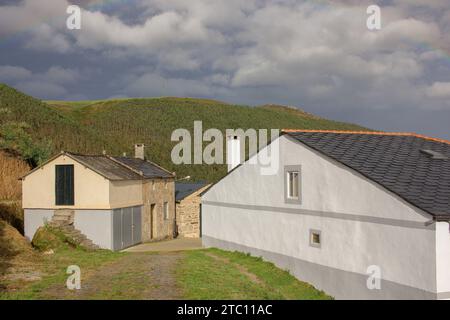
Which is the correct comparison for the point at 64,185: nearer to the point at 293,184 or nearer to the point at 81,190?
the point at 81,190

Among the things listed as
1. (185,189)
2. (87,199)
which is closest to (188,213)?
(185,189)

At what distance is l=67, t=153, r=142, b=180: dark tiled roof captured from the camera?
27870 mm

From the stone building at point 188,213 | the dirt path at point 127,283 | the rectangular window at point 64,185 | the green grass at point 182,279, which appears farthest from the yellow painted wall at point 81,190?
the stone building at point 188,213

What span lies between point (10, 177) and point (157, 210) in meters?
9.45

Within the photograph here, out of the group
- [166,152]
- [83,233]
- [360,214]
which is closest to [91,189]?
[83,233]

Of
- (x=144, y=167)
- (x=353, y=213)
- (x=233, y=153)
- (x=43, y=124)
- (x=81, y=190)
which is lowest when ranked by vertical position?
(x=353, y=213)

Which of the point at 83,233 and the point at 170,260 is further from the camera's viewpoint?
the point at 83,233

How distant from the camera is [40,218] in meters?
28.5

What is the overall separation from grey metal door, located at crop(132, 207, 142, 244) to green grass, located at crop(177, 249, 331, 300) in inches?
302

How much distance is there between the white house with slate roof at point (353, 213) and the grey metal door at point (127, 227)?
7210 mm

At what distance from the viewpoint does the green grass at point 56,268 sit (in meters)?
13.2

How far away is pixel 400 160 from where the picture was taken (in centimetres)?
1814
